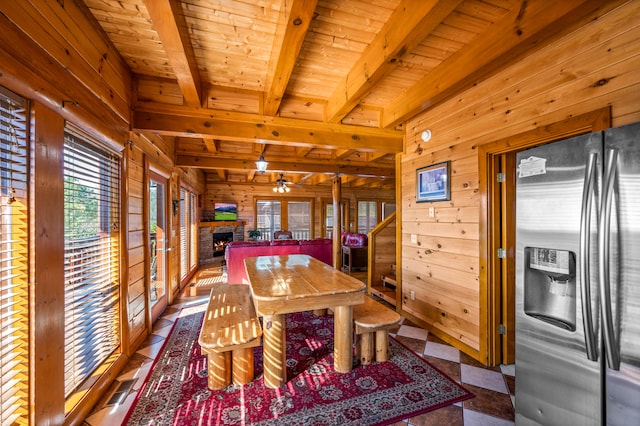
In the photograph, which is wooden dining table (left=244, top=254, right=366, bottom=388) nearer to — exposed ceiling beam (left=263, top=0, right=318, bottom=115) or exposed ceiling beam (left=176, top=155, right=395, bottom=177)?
exposed ceiling beam (left=263, top=0, right=318, bottom=115)

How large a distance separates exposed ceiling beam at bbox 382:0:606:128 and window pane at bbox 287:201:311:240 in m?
6.73

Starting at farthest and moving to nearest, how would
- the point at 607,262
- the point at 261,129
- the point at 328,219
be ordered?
the point at 328,219, the point at 261,129, the point at 607,262

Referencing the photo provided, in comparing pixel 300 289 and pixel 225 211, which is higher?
pixel 225 211

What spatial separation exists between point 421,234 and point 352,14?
93.5 inches

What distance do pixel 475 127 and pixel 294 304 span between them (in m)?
2.34

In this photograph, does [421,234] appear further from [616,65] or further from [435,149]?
[616,65]

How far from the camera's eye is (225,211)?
26.5 ft

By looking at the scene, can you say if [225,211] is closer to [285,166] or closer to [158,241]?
[285,166]

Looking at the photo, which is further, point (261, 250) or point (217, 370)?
point (261, 250)

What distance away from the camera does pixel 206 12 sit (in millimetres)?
1720

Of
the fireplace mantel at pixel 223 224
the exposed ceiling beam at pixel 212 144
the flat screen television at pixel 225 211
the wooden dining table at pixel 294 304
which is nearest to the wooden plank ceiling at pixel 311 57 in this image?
the exposed ceiling beam at pixel 212 144

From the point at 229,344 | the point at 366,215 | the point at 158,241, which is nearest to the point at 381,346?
the point at 229,344

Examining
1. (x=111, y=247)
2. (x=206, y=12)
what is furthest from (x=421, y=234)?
(x=111, y=247)

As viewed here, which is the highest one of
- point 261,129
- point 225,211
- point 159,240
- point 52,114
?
point 261,129
